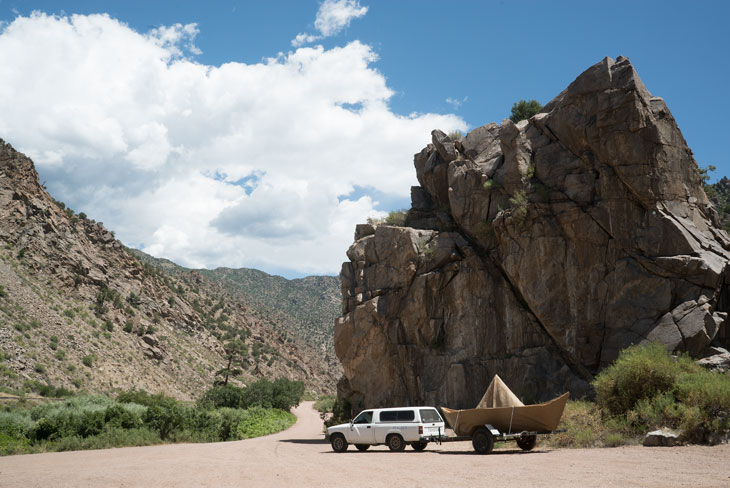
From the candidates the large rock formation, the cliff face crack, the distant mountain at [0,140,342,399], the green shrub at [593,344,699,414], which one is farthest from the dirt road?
the distant mountain at [0,140,342,399]

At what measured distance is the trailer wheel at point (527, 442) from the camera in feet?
63.0

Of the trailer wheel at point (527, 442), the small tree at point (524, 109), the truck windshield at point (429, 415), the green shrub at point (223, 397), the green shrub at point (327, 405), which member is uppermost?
the small tree at point (524, 109)

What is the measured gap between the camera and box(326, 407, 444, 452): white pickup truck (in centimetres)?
2056

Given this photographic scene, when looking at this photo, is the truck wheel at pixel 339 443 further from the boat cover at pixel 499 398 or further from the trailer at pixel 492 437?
the boat cover at pixel 499 398

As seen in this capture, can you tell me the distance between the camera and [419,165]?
38312 millimetres

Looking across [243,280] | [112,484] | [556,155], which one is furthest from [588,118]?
[243,280]

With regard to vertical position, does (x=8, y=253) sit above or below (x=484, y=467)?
above

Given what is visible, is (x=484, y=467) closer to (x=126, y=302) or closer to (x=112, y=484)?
(x=112, y=484)

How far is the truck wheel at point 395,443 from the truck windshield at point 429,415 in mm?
1216

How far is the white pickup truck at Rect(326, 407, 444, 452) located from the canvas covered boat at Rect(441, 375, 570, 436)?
153cm

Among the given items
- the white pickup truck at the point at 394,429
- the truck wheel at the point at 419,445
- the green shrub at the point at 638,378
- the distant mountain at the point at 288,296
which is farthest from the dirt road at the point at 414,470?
the distant mountain at the point at 288,296

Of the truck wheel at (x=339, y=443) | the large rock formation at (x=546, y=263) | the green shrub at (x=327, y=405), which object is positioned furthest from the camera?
the green shrub at (x=327, y=405)

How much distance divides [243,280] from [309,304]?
20.8 metres

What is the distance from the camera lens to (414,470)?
1415 cm
